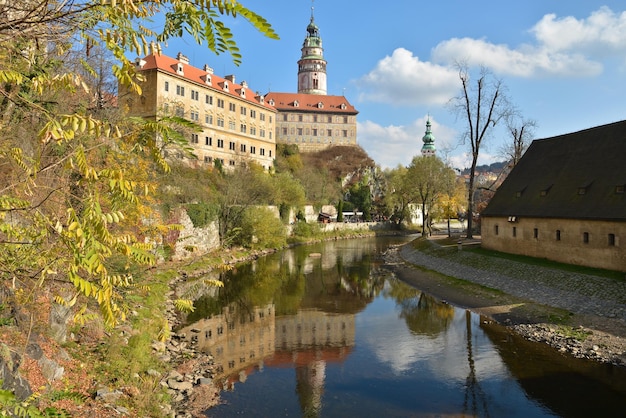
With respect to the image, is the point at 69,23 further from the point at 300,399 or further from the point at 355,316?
the point at 355,316

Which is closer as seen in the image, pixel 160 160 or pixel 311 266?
pixel 160 160

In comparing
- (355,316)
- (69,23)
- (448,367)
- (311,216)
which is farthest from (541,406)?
(311,216)

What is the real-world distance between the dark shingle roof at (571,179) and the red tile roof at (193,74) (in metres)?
36.9

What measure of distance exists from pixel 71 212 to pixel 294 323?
61.1ft

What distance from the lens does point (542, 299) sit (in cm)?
2088

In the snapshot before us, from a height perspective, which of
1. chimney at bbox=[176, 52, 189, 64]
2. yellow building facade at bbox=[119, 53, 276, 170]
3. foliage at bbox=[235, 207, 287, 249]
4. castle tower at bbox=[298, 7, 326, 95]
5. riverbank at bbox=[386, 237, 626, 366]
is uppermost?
castle tower at bbox=[298, 7, 326, 95]

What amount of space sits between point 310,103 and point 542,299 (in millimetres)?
78878

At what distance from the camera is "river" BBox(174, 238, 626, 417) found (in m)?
12.3

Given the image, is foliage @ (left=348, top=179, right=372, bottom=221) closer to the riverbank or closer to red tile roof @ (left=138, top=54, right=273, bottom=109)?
red tile roof @ (left=138, top=54, right=273, bottom=109)

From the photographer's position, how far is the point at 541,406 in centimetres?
1221

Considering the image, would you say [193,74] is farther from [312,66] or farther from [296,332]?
[312,66]

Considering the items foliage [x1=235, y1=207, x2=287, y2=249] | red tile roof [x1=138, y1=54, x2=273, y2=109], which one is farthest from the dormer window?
red tile roof [x1=138, y1=54, x2=273, y2=109]

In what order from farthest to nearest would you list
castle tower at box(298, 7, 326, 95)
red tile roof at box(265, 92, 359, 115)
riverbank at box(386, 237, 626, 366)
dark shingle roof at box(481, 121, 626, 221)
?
castle tower at box(298, 7, 326, 95)
red tile roof at box(265, 92, 359, 115)
dark shingle roof at box(481, 121, 626, 221)
riverbank at box(386, 237, 626, 366)

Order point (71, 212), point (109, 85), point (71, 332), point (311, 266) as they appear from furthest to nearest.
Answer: point (311, 266), point (109, 85), point (71, 332), point (71, 212)
